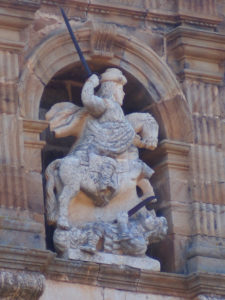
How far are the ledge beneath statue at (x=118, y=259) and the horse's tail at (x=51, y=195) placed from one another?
374mm

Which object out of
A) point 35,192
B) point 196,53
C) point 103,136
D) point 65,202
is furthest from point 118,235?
point 196,53

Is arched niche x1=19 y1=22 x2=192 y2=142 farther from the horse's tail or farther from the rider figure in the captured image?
the horse's tail

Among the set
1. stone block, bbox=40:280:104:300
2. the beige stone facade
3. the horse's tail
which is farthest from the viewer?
the horse's tail

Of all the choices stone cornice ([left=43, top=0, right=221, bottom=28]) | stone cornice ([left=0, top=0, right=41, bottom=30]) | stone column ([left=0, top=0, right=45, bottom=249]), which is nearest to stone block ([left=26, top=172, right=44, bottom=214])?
stone column ([left=0, top=0, right=45, bottom=249])

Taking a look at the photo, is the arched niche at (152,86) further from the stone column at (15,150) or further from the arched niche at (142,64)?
the stone column at (15,150)

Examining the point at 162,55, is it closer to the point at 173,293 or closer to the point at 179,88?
the point at 179,88

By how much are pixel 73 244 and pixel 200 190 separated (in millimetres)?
1478

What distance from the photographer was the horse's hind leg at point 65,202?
787 inches

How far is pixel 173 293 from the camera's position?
2019cm

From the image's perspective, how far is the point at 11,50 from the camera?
2033 cm

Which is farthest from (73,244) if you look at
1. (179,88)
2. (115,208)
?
(179,88)

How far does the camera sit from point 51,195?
20.2 m

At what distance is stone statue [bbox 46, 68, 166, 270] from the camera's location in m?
20.1

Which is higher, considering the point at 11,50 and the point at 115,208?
the point at 11,50
